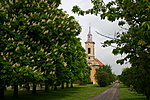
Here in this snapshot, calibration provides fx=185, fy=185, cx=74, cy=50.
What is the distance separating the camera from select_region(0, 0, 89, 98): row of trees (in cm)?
1566

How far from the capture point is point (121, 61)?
320 inches

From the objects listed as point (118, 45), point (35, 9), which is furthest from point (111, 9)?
point (35, 9)

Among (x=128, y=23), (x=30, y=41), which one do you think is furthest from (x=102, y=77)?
(x=128, y=23)

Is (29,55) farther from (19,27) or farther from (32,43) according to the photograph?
(19,27)

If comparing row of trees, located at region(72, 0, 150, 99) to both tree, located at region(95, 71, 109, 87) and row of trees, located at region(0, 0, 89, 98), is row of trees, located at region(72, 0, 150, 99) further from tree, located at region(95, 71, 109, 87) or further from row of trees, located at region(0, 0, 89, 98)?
tree, located at region(95, 71, 109, 87)

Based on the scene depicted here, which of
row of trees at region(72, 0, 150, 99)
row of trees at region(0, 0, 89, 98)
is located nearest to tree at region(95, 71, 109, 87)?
row of trees at region(0, 0, 89, 98)

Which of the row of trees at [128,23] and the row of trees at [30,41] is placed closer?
the row of trees at [128,23]

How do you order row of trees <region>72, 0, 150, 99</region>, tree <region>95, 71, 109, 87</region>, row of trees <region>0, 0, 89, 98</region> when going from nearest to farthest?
row of trees <region>72, 0, 150, 99</region> → row of trees <region>0, 0, 89, 98</region> → tree <region>95, 71, 109, 87</region>

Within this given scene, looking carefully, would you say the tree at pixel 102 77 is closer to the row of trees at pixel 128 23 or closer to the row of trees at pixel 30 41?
the row of trees at pixel 30 41

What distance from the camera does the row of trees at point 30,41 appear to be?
1566 cm

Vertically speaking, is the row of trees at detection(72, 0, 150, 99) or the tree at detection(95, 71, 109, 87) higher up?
the row of trees at detection(72, 0, 150, 99)

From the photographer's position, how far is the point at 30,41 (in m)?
18.0

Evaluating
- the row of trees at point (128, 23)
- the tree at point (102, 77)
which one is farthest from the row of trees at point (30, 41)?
the tree at point (102, 77)

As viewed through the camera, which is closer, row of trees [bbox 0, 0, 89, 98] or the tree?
row of trees [bbox 0, 0, 89, 98]
